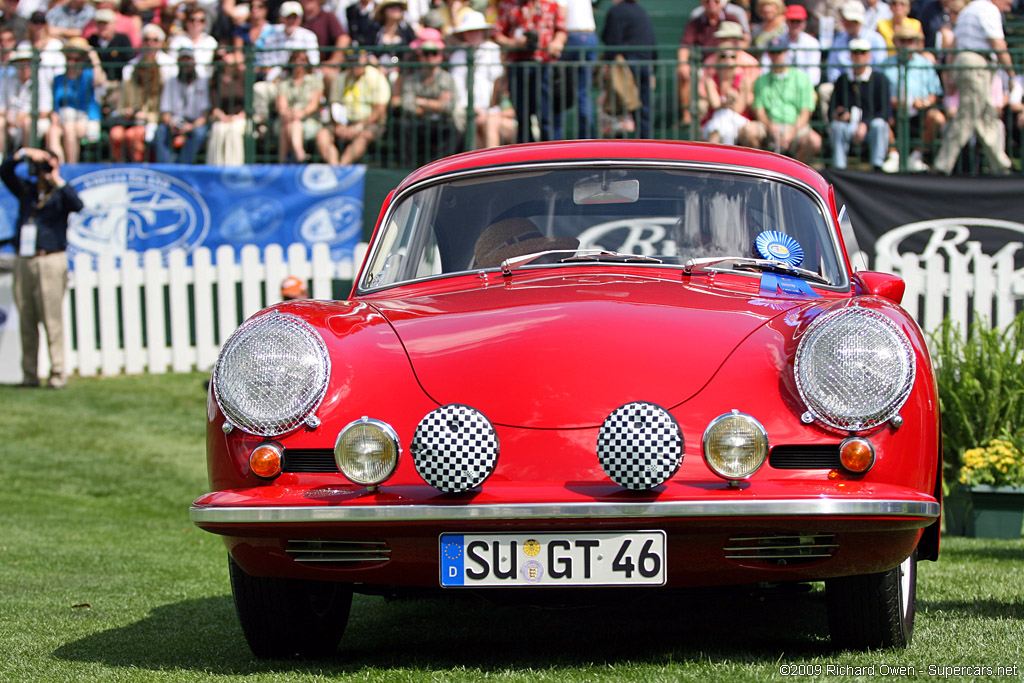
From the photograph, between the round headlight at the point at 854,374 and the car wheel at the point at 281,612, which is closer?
the round headlight at the point at 854,374

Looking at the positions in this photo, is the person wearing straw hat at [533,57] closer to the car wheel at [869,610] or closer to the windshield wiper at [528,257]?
the windshield wiper at [528,257]

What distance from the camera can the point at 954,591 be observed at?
5156 mm

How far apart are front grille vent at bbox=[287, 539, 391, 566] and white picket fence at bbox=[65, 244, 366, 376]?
922 centimetres

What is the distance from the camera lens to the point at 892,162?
1319 centimetres

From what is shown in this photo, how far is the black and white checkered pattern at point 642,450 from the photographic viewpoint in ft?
10.5

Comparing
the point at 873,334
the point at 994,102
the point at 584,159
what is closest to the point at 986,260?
the point at 994,102

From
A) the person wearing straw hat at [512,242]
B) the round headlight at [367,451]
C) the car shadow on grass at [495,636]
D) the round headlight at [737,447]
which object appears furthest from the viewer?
the person wearing straw hat at [512,242]

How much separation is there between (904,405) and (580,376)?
833 mm

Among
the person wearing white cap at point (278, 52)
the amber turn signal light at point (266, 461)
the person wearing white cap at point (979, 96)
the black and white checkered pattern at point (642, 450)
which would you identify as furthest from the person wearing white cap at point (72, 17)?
the black and white checkered pattern at point (642, 450)

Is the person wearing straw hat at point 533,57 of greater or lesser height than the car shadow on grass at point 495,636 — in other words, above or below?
above

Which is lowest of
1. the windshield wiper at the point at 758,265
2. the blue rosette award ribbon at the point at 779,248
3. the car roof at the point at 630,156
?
the windshield wiper at the point at 758,265

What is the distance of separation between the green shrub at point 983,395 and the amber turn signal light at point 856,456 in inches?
170

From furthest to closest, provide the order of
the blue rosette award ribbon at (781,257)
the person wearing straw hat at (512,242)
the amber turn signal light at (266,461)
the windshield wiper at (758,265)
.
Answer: the person wearing straw hat at (512,242), the windshield wiper at (758,265), the blue rosette award ribbon at (781,257), the amber turn signal light at (266,461)

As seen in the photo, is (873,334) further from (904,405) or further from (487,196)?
(487,196)
